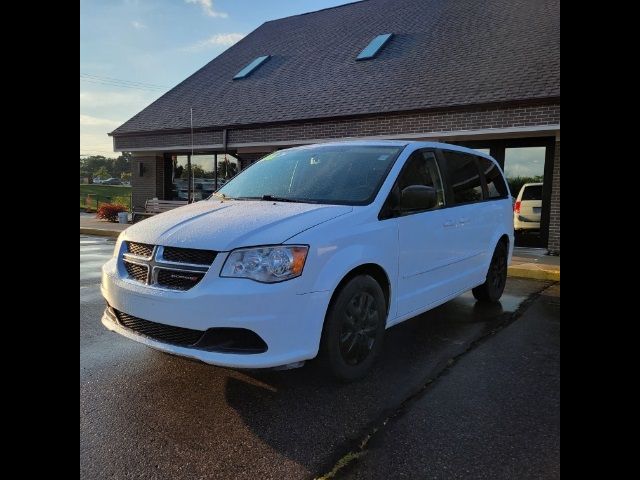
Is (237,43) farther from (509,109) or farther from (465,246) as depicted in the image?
(465,246)

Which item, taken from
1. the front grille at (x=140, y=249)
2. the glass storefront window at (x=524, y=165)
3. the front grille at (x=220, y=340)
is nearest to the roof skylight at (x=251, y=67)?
the glass storefront window at (x=524, y=165)

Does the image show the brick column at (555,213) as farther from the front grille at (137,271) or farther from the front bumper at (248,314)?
the front grille at (137,271)

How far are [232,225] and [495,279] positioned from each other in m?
3.82

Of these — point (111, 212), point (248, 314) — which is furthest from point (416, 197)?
point (111, 212)

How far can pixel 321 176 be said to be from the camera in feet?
13.4

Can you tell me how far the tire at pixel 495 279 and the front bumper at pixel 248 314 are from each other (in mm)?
3310

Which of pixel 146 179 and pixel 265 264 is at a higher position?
pixel 146 179

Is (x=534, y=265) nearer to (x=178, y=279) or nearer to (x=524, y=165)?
(x=524, y=165)

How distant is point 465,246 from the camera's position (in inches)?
187

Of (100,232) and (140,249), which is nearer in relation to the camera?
(140,249)

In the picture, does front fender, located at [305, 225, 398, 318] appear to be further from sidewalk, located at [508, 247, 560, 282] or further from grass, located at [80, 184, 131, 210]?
grass, located at [80, 184, 131, 210]

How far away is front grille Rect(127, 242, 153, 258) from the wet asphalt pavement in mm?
776

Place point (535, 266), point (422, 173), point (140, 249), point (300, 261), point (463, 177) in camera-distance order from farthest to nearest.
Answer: point (535, 266)
point (463, 177)
point (422, 173)
point (140, 249)
point (300, 261)
